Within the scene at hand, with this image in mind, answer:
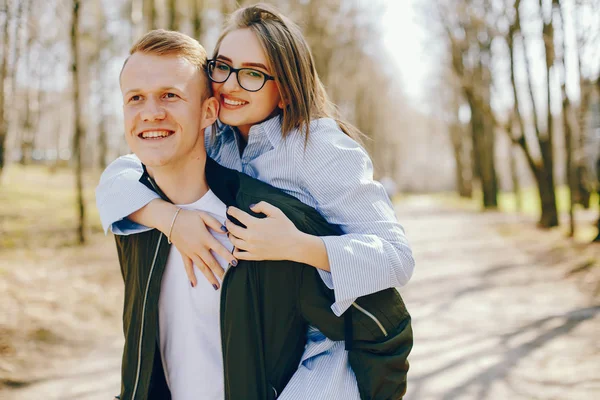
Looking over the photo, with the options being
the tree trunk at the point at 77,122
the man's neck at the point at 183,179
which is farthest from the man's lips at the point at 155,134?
the tree trunk at the point at 77,122

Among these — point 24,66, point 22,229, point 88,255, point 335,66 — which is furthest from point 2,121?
point 335,66

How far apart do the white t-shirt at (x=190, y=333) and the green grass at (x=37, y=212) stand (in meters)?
10.3

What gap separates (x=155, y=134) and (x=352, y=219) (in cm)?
78

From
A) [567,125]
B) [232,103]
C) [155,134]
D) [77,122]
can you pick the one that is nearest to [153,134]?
[155,134]

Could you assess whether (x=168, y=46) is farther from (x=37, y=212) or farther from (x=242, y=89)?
(x=37, y=212)

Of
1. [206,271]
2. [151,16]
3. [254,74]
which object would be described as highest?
[151,16]

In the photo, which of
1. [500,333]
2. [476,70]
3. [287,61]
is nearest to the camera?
[287,61]

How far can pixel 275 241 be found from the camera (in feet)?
5.72

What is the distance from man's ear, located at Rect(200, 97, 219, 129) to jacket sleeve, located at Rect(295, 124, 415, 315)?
0.40 meters

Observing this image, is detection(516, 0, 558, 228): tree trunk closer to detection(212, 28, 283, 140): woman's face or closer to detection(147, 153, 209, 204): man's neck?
detection(212, 28, 283, 140): woman's face

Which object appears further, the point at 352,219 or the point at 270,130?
the point at 270,130

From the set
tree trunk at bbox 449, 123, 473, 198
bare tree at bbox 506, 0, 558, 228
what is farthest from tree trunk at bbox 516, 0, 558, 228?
tree trunk at bbox 449, 123, 473, 198

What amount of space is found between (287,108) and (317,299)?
Result: 801 millimetres

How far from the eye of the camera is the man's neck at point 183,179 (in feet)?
6.99
